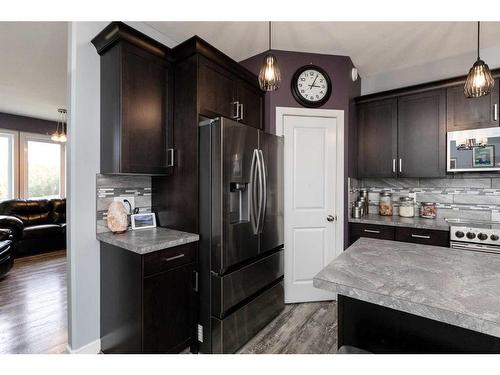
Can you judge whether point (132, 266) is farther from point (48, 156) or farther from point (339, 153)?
point (48, 156)

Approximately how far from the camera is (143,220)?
2.15 m

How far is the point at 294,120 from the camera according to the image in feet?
9.09

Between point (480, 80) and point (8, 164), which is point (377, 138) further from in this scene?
point (8, 164)

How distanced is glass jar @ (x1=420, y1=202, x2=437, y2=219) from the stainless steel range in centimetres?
56

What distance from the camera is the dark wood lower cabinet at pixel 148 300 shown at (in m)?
1.62

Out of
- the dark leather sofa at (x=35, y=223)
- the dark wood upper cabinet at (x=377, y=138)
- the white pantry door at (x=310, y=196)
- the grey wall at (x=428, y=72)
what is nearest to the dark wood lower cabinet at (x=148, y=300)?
the white pantry door at (x=310, y=196)

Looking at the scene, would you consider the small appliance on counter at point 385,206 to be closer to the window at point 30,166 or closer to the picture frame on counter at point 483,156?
the picture frame on counter at point 483,156

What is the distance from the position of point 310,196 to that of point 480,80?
1666 mm

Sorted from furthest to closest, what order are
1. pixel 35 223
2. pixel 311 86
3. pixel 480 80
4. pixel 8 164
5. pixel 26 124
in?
pixel 26 124
pixel 8 164
pixel 35 223
pixel 311 86
pixel 480 80

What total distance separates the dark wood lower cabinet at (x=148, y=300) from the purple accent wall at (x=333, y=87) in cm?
172

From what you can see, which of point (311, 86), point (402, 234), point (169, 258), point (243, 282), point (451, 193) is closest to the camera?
point (169, 258)

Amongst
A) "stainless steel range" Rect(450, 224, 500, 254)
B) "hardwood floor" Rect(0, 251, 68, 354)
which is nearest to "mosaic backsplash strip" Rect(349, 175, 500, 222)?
"stainless steel range" Rect(450, 224, 500, 254)

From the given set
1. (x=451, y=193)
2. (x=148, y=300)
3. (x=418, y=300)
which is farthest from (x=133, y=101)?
(x=451, y=193)
